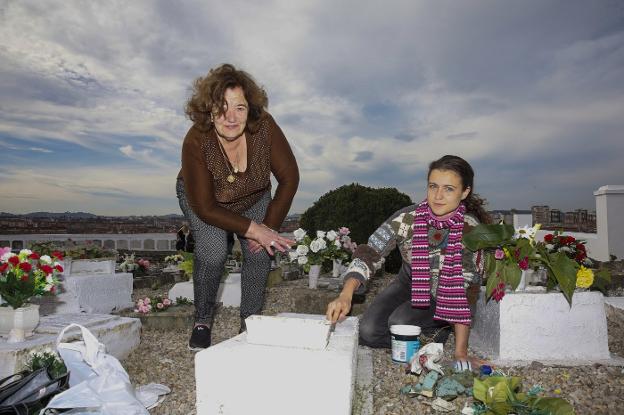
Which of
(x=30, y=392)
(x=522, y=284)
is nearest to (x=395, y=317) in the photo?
(x=522, y=284)

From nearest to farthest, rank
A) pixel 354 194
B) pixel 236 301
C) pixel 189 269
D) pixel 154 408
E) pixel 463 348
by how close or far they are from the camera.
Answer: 1. pixel 154 408
2. pixel 463 348
3. pixel 236 301
4. pixel 189 269
5. pixel 354 194

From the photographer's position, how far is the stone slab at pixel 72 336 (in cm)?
284

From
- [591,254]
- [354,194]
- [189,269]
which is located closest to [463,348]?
[189,269]

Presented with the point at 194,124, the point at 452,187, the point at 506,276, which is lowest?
Answer: the point at 506,276

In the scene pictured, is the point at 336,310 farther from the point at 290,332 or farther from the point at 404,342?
the point at 404,342

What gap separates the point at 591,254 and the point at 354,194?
532 centimetres

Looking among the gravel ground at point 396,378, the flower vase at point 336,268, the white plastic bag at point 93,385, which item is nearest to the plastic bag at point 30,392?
the white plastic bag at point 93,385

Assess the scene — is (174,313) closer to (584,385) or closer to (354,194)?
(584,385)

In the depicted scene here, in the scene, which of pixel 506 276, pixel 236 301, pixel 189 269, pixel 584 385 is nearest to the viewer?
pixel 584 385

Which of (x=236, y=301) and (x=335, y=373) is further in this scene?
(x=236, y=301)

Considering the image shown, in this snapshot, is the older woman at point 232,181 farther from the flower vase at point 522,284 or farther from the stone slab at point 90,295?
the stone slab at point 90,295

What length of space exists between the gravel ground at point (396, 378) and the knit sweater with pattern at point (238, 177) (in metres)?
0.99

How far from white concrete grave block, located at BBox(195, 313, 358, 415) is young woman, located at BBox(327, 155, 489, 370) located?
1042mm

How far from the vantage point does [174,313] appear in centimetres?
454
